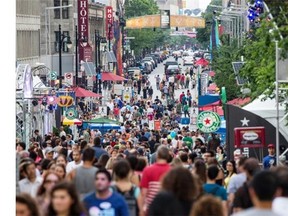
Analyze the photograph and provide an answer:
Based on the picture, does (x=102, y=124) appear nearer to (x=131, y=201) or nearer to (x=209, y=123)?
(x=209, y=123)

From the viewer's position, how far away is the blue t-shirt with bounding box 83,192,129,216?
14812 millimetres

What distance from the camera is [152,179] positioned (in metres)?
17.2

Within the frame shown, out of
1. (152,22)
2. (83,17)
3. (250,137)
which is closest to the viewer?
(250,137)

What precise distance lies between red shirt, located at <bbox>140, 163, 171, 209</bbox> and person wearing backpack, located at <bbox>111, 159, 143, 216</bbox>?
0.20m

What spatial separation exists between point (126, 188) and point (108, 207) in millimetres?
1915

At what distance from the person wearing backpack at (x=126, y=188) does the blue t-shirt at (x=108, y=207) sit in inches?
63.4

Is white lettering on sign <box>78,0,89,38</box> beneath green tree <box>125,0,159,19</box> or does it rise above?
beneath

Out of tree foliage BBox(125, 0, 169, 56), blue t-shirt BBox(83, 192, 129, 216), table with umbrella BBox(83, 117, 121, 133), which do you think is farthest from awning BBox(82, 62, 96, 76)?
tree foliage BBox(125, 0, 169, 56)

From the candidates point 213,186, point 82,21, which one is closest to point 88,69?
point 82,21

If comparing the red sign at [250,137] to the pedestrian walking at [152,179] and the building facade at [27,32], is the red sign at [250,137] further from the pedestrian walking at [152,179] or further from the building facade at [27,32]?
the building facade at [27,32]

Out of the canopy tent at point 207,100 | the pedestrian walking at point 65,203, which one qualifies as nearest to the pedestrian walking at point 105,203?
the pedestrian walking at point 65,203

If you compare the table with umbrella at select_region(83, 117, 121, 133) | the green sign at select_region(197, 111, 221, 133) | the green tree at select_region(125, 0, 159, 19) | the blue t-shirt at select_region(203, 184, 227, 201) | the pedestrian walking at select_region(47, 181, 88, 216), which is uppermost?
the green tree at select_region(125, 0, 159, 19)

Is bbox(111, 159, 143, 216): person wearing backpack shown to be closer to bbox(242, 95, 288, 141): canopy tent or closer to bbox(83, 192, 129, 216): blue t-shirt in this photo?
bbox(83, 192, 129, 216): blue t-shirt

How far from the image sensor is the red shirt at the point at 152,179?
16984mm
